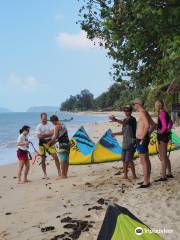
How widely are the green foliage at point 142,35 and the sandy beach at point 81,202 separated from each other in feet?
6.52

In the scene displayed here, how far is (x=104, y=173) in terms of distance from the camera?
440 inches

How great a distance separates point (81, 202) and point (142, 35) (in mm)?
3017

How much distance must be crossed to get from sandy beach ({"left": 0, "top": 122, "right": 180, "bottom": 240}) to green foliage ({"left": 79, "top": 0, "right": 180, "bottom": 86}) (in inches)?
78.2

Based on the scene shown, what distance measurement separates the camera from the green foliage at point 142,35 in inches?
246

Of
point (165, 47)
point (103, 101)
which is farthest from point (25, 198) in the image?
point (103, 101)

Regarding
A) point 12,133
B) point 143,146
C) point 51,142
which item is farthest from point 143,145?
point 12,133

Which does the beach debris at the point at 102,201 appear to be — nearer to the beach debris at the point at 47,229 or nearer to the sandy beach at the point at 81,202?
the sandy beach at the point at 81,202

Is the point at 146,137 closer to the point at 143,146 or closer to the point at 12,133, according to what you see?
the point at 143,146

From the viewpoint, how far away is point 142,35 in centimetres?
740

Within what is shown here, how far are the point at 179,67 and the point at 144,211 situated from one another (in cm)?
229

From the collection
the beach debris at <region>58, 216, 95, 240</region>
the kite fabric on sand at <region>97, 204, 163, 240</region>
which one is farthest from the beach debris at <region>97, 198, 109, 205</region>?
the kite fabric on sand at <region>97, 204, 163, 240</region>

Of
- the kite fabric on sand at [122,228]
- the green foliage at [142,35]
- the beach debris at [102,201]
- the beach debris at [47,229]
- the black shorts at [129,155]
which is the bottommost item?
the beach debris at [47,229]

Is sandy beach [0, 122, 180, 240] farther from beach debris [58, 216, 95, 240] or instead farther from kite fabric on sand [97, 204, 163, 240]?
kite fabric on sand [97, 204, 163, 240]

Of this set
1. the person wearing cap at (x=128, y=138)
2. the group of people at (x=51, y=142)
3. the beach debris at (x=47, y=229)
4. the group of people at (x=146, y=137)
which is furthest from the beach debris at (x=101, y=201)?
the group of people at (x=51, y=142)
